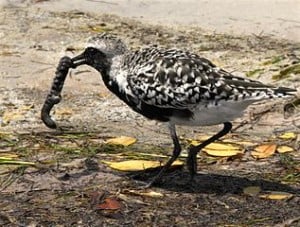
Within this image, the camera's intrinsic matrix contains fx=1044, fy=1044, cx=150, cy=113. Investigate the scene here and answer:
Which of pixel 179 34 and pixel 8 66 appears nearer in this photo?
pixel 8 66

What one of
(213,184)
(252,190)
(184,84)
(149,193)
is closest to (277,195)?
(252,190)

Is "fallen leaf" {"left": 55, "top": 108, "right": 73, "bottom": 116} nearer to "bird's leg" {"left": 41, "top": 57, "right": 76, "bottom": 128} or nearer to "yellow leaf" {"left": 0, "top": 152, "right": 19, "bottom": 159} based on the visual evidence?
"bird's leg" {"left": 41, "top": 57, "right": 76, "bottom": 128}

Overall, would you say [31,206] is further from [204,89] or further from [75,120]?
[75,120]

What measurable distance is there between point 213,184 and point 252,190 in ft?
0.86

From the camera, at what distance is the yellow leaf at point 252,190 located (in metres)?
6.30

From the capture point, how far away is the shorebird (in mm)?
6094

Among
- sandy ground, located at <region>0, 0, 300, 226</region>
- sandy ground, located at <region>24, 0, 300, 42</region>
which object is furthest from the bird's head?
sandy ground, located at <region>24, 0, 300, 42</region>

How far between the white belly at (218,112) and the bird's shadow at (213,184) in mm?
439

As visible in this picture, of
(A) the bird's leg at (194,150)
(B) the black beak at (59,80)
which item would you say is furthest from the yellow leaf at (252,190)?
(B) the black beak at (59,80)

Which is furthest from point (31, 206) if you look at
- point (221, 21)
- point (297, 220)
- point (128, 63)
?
point (221, 21)

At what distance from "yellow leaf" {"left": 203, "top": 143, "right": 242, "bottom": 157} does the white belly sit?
802 mm

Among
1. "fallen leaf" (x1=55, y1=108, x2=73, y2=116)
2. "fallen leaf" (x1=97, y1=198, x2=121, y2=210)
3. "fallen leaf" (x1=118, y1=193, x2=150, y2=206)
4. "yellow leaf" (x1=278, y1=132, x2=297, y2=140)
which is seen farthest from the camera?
"fallen leaf" (x1=55, y1=108, x2=73, y2=116)

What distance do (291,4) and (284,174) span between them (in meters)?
4.41

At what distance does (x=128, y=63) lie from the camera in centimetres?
642
